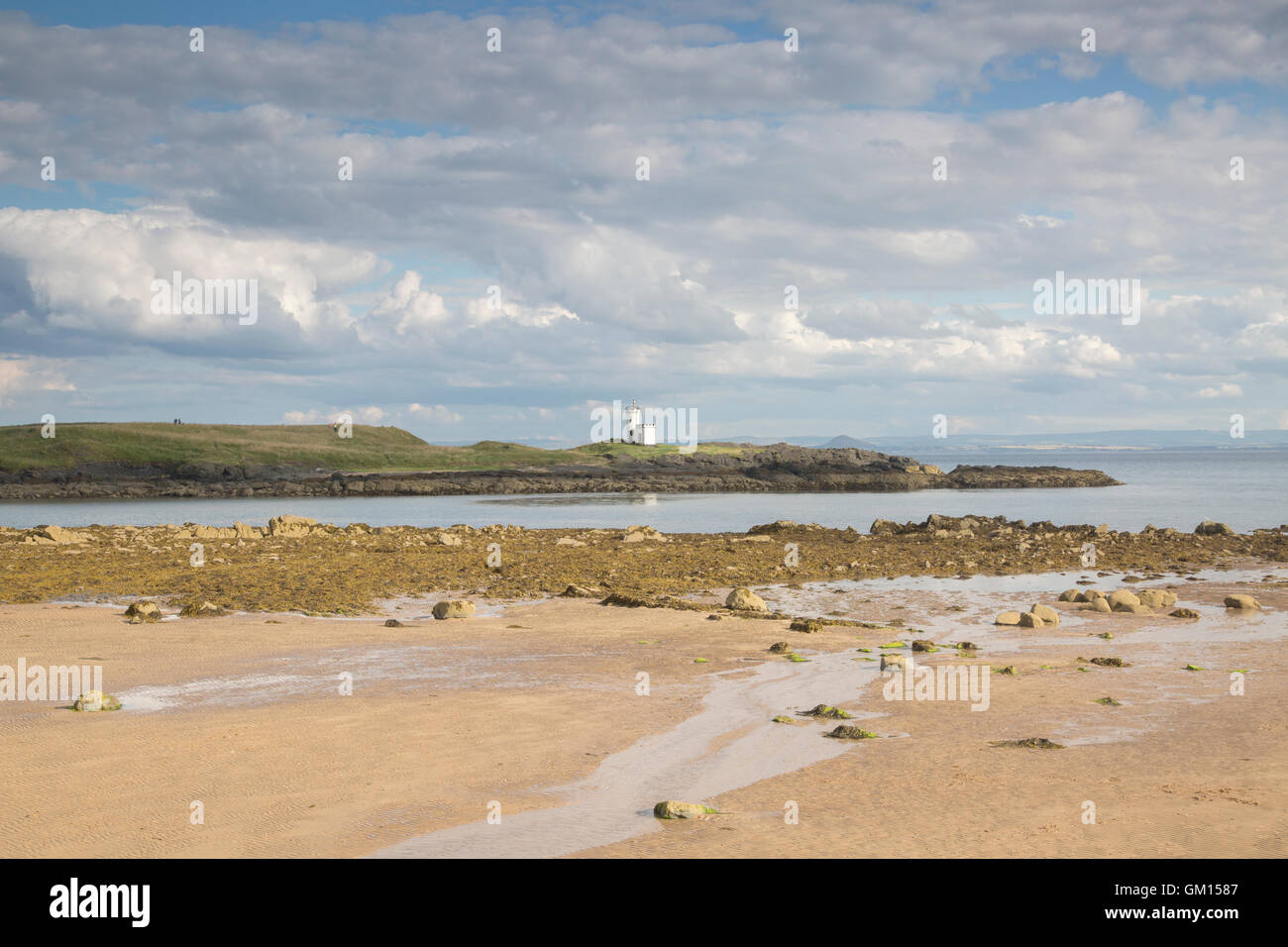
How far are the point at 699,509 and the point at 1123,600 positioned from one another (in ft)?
155

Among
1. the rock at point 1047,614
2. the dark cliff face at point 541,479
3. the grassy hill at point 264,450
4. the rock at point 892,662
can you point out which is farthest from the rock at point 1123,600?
the grassy hill at point 264,450

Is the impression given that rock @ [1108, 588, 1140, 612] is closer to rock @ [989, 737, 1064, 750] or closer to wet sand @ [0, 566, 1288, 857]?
wet sand @ [0, 566, 1288, 857]

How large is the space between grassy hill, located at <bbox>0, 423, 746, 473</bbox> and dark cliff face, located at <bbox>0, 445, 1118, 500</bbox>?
7570 mm

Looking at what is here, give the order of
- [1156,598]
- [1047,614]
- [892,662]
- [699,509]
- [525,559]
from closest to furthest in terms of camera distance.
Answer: [892,662], [1047,614], [1156,598], [525,559], [699,509]

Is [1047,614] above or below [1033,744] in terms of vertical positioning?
above

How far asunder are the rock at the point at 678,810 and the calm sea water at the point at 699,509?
1574 inches

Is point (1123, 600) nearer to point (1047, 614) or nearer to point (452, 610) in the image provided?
point (1047, 614)

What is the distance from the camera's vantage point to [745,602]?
810 inches

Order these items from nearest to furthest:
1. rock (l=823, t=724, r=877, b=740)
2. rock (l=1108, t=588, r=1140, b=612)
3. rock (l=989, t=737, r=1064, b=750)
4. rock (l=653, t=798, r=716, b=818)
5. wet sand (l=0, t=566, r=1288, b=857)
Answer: wet sand (l=0, t=566, r=1288, b=857)
rock (l=653, t=798, r=716, b=818)
rock (l=989, t=737, r=1064, b=750)
rock (l=823, t=724, r=877, b=740)
rock (l=1108, t=588, r=1140, b=612)

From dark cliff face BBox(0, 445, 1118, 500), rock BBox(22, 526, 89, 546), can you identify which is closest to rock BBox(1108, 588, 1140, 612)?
rock BBox(22, 526, 89, 546)

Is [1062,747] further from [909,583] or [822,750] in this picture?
[909,583]

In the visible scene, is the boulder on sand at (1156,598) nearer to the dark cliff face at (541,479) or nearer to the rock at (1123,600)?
the rock at (1123,600)

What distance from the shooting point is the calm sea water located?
5397 centimetres

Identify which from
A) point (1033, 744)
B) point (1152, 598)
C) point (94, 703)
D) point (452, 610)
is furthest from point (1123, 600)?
point (94, 703)
